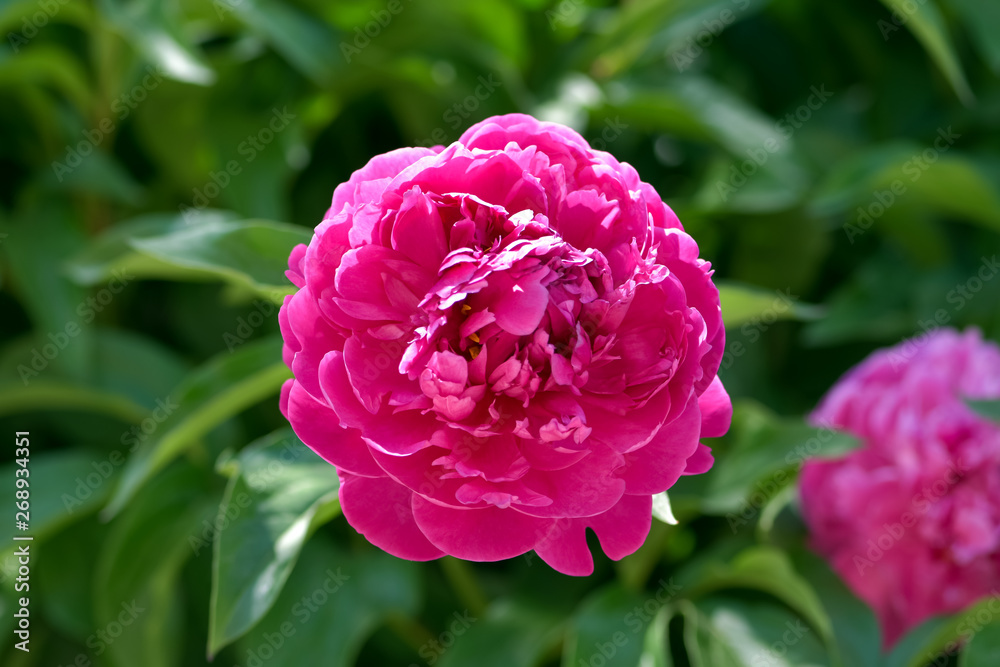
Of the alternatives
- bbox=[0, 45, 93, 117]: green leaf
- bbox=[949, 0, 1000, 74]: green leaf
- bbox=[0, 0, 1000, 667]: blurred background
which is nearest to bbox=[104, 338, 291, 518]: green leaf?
bbox=[0, 0, 1000, 667]: blurred background

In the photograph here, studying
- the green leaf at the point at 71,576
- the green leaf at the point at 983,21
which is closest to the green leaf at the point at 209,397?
the green leaf at the point at 71,576

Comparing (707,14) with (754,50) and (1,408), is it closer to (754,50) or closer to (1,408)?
(754,50)

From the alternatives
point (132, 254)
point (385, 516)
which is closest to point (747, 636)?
point (385, 516)

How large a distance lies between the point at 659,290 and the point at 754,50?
76 centimetres

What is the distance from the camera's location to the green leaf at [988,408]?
610mm

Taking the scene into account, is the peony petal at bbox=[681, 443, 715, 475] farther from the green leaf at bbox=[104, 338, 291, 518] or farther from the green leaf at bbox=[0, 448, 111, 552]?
the green leaf at bbox=[0, 448, 111, 552]

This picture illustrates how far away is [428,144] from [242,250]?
381 mm

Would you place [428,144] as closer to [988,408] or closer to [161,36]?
[161,36]

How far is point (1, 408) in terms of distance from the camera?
33.4 inches

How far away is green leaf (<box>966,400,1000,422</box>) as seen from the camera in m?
0.61

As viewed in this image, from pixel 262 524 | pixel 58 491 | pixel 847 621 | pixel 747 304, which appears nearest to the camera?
pixel 262 524

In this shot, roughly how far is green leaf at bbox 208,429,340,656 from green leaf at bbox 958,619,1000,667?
1.34 ft

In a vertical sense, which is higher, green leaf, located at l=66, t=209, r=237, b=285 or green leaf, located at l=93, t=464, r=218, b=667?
green leaf, located at l=66, t=209, r=237, b=285

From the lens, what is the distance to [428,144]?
868mm
